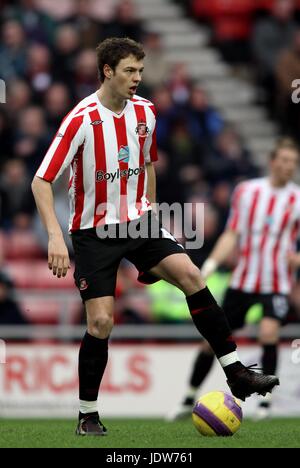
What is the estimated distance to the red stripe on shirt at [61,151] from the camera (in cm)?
723

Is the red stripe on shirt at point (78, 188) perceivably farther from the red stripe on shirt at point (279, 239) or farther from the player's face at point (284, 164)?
the red stripe on shirt at point (279, 239)

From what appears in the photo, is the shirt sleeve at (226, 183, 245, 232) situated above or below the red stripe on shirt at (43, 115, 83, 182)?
below

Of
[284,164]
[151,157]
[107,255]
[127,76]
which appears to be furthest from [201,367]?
[127,76]

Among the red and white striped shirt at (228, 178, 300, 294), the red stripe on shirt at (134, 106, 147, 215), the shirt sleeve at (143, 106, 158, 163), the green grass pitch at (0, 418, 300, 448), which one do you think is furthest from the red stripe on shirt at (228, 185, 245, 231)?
the red stripe on shirt at (134, 106, 147, 215)

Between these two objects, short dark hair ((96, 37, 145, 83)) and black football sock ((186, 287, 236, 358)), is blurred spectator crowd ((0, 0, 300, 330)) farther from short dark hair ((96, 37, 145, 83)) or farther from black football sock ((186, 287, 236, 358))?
short dark hair ((96, 37, 145, 83))

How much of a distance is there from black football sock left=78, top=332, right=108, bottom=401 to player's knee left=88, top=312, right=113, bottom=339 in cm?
3

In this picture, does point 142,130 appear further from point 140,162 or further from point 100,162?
point 100,162

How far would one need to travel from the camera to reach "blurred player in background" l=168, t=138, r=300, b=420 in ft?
33.9

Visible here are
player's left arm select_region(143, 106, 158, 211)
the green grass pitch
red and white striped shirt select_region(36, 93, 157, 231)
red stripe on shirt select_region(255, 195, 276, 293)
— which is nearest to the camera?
the green grass pitch

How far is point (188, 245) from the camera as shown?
42.5 feet
